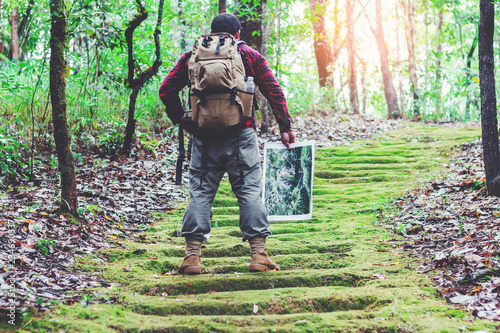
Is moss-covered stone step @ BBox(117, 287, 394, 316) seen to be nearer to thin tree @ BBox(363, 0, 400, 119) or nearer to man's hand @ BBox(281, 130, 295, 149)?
man's hand @ BBox(281, 130, 295, 149)

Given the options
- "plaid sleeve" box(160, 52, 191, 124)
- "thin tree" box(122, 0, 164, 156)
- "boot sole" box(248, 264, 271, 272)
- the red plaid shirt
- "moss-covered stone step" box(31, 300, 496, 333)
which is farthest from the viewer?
"thin tree" box(122, 0, 164, 156)

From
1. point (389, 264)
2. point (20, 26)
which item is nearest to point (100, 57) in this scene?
point (389, 264)

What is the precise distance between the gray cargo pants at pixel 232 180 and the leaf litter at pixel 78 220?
30.7 inches

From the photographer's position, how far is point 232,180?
344cm

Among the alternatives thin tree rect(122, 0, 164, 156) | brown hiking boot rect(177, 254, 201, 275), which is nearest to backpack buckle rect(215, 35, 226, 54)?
brown hiking boot rect(177, 254, 201, 275)

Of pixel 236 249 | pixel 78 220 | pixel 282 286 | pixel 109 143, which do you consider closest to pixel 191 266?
pixel 282 286

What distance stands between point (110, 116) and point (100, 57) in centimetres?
105

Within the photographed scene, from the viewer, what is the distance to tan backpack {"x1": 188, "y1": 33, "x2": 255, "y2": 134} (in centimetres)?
313

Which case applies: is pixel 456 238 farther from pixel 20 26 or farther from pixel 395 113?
pixel 20 26

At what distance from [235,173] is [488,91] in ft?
9.15

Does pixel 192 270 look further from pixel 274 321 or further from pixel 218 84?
pixel 218 84

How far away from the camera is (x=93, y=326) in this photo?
7.29 ft

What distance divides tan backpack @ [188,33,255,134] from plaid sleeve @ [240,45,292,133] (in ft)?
0.57

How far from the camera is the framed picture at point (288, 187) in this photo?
12.9ft
